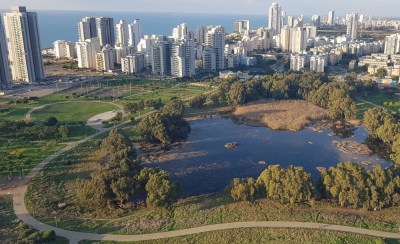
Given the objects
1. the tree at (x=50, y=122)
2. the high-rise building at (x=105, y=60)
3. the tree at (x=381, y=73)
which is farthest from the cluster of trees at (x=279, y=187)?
the high-rise building at (x=105, y=60)

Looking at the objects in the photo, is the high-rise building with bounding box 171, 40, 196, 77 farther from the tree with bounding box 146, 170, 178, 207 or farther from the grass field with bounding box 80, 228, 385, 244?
the grass field with bounding box 80, 228, 385, 244

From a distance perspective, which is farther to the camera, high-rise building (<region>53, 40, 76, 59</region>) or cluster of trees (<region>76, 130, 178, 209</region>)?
high-rise building (<region>53, 40, 76, 59</region>)

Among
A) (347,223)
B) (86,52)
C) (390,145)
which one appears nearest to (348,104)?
(390,145)

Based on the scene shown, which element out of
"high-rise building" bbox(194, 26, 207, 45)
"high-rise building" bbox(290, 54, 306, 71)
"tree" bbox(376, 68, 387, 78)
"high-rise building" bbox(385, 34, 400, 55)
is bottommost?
"tree" bbox(376, 68, 387, 78)

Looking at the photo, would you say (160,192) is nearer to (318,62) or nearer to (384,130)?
(384,130)

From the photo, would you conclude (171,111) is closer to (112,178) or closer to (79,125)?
(79,125)

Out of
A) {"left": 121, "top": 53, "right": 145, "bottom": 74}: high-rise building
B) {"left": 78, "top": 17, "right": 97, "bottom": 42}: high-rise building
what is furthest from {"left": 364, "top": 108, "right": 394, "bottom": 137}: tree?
{"left": 78, "top": 17, "right": 97, "bottom": 42}: high-rise building

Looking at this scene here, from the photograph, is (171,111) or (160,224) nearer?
(160,224)
